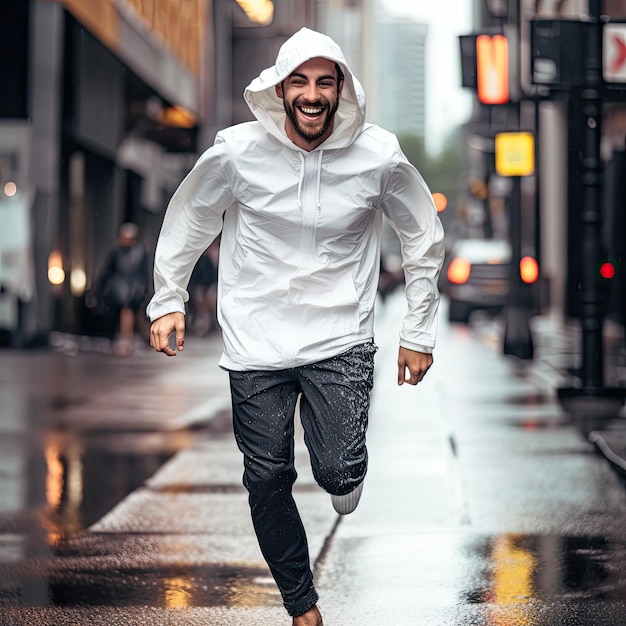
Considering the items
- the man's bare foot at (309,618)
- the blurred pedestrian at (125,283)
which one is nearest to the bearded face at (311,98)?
the man's bare foot at (309,618)

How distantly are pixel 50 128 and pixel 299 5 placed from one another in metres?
55.2

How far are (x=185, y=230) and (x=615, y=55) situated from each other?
7.52 meters

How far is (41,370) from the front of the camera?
17.4 meters

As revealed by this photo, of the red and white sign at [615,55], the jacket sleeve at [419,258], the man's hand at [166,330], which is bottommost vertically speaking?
the man's hand at [166,330]

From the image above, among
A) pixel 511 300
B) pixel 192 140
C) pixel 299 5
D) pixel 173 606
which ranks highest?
pixel 299 5

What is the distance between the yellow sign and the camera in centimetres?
2088

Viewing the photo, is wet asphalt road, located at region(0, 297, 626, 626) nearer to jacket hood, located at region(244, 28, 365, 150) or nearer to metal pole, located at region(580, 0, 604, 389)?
metal pole, located at region(580, 0, 604, 389)

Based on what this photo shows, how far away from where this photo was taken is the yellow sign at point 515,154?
68.5ft

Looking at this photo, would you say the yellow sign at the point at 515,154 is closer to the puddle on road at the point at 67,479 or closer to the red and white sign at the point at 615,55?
the red and white sign at the point at 615,55

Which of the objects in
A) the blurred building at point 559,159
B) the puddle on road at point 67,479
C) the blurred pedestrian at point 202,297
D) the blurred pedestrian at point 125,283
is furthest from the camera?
the blurred pedestrian at point 202,297

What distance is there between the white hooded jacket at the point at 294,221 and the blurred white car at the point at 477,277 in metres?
25.9

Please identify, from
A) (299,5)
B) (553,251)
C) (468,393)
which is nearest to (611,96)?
(468,393)

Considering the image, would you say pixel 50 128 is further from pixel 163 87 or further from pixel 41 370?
pixel 163 87

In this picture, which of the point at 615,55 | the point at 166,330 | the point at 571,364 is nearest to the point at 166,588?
the point at 166,330
